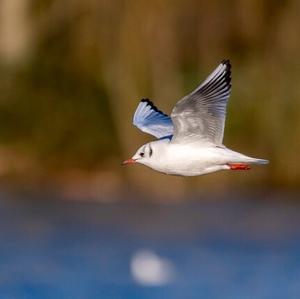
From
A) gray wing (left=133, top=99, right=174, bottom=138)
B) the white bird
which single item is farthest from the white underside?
gray wing (left=133, top=99, right=174, bottom=138)

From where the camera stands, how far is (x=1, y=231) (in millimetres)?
10992

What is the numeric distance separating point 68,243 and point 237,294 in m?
1.82

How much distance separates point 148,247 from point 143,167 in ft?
2.05

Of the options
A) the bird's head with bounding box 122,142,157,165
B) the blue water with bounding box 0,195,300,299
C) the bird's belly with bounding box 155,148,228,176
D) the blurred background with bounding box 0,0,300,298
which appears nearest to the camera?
the bird's belly with bounding box 155,148,228,176

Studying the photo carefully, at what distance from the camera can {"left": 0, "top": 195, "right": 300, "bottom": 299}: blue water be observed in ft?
31.2

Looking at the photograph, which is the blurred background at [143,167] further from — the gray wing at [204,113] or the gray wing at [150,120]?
the gray wing at [204,113]

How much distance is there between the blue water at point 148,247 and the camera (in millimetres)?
9500

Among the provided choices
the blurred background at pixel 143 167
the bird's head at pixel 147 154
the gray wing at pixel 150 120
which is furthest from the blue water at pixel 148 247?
the bird's head at pixel 147 154

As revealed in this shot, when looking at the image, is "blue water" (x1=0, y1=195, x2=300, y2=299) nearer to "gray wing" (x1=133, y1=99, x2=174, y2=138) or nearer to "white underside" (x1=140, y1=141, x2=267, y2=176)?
"gray wing" (x1=133, y1=99, x2=174, y2=138)

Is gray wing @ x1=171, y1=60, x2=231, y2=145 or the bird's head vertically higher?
gray wing @ x1=171, y1=60, x2=231, y2=145

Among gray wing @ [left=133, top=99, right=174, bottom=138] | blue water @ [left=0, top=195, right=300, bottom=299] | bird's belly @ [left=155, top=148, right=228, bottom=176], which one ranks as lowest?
blue water @ [left=0, top=195, right=300, bottom=299]

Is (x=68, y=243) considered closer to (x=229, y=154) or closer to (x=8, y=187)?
(x=8, y=187)

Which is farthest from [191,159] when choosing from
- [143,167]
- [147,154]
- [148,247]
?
[143,167]

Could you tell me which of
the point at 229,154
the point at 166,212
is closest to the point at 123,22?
the point at 166,212
